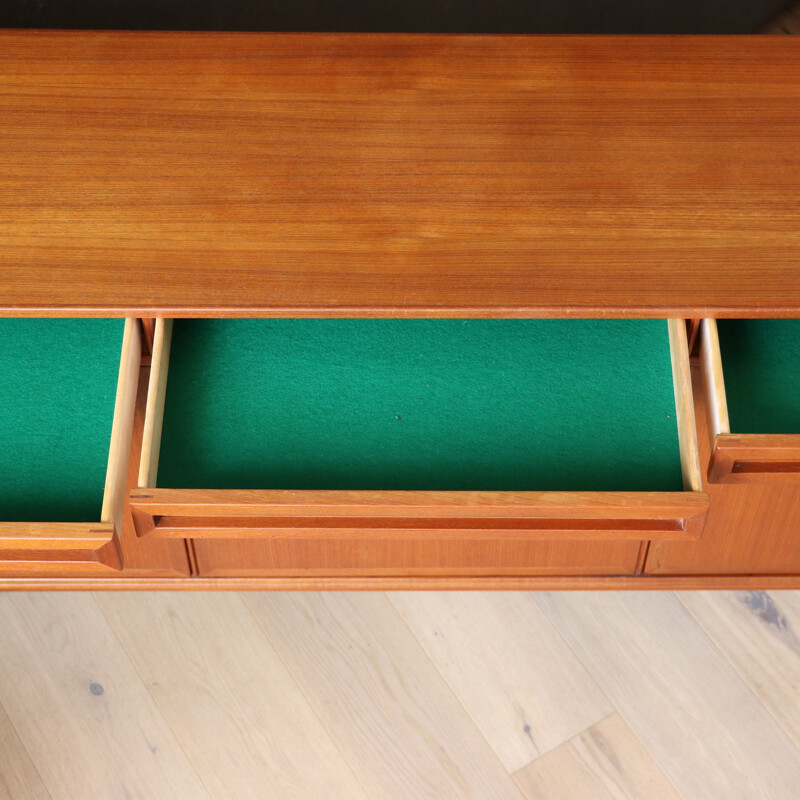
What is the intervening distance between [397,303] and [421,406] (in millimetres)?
195

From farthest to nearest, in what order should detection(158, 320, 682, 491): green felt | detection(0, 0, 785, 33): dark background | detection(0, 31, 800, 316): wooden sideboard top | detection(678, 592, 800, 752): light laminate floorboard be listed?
detection(0, 0, 785, 33): dark background → detection(678, 592, 800, 752): light laminate floorboard → detection(158, 320, 682, 491): green felt → detection(0, 31, 800, 316): wooden sideboard top

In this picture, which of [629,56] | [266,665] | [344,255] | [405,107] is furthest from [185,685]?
[629,56]

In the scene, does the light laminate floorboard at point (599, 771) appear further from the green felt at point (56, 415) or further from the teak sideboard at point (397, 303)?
the green felt at point (56, 415)

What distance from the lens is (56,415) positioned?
1005 millimetres

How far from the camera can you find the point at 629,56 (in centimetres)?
103

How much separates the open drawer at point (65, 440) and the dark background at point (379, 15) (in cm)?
52

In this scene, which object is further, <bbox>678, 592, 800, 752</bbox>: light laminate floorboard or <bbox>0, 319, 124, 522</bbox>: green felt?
<bbox>678, 592, 800, 752</bbox>: light laminate floorboard

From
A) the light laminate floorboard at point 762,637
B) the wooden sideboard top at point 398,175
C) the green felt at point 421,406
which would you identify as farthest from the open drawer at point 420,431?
the light laminate floorboard at point 762,637

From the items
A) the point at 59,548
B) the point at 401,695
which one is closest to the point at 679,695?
the point at 401,695

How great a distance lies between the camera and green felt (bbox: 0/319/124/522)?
96 centimetres

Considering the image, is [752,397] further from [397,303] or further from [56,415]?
[56,415]

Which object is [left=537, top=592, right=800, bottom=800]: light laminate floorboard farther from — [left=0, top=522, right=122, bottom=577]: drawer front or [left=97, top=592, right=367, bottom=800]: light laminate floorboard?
[left=0, top=522, right=122, bottom=577]: drawer front

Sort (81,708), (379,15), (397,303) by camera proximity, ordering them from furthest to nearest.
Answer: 1. (379,15)
2. (81,708)
3. (397,303)

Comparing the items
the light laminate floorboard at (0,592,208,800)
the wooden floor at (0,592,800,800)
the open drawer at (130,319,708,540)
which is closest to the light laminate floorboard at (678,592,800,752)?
the wooden floor at (0,592,800,800)
